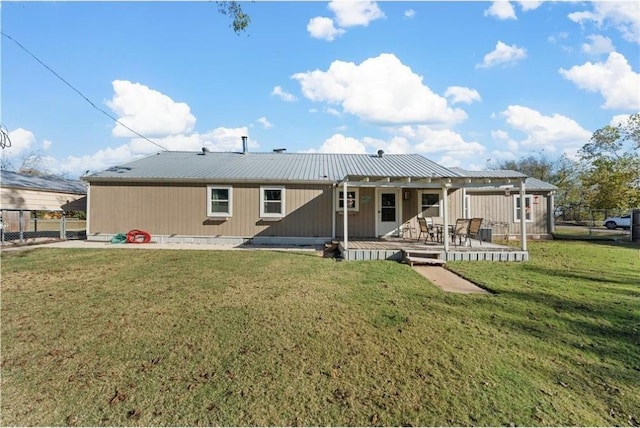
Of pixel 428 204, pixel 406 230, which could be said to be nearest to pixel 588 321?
pixel 406 230

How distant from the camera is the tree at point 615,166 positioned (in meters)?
18.7

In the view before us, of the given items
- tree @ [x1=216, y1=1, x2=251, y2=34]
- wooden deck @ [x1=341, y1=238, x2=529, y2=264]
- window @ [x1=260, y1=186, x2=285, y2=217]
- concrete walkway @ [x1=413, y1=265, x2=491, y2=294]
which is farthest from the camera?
window @ [x1=260, y1=186, x2=285, y2=217]

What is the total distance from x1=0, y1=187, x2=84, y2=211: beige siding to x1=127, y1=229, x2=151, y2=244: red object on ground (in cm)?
435

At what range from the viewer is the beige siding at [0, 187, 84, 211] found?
12656 millimetres

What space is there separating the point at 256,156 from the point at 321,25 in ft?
26.5

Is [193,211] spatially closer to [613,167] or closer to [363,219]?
[363,219]

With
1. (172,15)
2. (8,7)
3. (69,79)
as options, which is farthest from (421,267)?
(69,79)

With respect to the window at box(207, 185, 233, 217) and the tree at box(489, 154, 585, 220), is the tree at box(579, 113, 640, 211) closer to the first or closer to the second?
the tree at box(489, 154, 585, 220)

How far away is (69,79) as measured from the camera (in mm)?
12641

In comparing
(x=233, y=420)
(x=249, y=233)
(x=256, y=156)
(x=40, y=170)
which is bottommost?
(x=233, y=420)

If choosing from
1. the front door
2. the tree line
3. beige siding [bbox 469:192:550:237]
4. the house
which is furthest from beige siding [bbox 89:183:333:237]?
the tree line

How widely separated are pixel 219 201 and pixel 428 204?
26.5 ft

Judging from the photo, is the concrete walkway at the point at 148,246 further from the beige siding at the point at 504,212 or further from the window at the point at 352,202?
the beige siding at the point at 504,212

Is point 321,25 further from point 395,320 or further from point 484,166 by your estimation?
point 484,166
